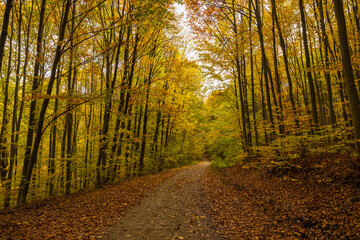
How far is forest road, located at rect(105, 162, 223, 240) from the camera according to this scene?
16.8ft

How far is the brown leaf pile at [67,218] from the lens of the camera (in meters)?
4.93

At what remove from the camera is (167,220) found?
6.18 m

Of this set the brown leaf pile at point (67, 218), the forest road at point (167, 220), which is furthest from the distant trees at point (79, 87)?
the forest road at point (167, 220)

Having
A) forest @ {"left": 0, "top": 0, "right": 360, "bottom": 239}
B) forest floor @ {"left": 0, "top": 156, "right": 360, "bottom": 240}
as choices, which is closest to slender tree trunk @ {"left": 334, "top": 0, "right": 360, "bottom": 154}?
forest @ {"left": 0, "top": 0, "right": 360, "bottom": 239}

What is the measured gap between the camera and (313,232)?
488 centimetres

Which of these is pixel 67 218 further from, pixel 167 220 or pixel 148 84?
pixel 148 84

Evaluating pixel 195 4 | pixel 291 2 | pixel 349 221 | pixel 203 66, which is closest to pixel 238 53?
pixel 203 66

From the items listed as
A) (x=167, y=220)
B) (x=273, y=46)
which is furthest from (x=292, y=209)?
(x=273, y=46)

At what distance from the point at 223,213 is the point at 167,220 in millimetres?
2022

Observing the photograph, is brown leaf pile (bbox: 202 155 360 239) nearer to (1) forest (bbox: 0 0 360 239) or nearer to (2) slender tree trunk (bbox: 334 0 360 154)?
(1) forest (bbox: 0 0 360 239)

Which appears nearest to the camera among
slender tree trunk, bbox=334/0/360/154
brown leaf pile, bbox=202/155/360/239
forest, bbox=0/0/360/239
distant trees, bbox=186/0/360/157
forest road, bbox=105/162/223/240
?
brown leaf pile, bbox=202/155/360/239

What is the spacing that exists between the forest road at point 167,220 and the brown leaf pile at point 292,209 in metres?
0.58

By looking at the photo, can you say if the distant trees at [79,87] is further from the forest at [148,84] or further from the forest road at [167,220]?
the forest road at [167,220]

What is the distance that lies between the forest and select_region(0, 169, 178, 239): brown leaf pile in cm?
162
